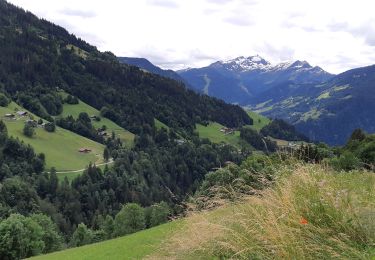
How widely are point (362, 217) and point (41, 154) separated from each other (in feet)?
479

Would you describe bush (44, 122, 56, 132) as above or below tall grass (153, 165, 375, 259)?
below

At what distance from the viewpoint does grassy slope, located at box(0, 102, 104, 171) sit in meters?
151

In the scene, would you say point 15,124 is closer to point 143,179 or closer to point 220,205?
point 143,179

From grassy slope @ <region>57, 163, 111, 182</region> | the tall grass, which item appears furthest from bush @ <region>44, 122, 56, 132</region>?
the tall grass

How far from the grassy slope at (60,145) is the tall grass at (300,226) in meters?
143

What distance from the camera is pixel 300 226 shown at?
781cm

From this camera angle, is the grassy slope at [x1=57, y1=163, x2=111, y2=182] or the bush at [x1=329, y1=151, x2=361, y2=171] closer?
the bush at [x1=329, y1=151, x2=361, y2=171]

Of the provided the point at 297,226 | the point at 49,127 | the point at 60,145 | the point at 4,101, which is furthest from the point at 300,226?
the point at 4,101

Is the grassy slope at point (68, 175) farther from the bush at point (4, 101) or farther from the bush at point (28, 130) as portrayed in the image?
the bush at point (4, 101)

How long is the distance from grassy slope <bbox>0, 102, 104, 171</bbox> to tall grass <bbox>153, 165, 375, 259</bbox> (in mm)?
142643

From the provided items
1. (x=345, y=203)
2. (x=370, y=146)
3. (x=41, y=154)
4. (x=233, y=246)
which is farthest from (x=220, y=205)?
(x=41, y=154)

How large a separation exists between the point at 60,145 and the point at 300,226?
164 meters

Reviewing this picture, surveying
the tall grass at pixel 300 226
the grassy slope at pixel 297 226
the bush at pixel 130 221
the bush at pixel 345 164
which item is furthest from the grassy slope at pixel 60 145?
the tall grass at pixel 300 226

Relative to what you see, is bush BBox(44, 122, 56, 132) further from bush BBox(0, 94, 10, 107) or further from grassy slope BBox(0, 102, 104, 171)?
bush BBox(0, 94, 10, 107)
